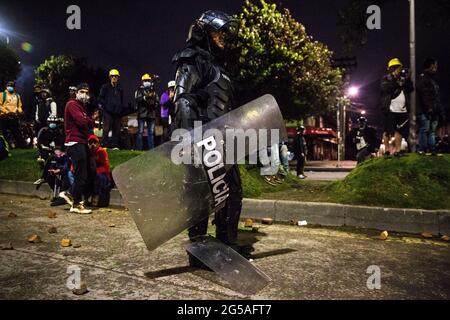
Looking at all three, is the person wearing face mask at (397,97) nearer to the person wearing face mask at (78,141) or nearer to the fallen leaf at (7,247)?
the person wearing face mask at (78,141)

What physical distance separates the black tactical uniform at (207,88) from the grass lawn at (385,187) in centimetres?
263

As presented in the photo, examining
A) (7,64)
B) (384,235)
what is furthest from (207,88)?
(7,64)

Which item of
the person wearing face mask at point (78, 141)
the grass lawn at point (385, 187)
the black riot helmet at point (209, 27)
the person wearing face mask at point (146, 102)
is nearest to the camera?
the black riot helmet at point (209, 27)

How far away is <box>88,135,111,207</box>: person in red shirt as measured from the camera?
20.9 ft

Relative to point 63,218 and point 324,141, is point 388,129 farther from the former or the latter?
point 324,141

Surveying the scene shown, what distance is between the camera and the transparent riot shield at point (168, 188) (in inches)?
105

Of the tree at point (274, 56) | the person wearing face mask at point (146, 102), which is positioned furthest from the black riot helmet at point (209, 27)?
the tree at point (274, 56)

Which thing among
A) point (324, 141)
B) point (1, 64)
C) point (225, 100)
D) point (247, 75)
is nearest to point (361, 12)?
point (247, 75)

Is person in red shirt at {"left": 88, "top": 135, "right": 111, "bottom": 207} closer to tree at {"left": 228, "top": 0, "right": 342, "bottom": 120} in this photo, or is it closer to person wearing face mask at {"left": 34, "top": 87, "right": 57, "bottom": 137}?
person wearing face mask at {"left": 34, "top": 87, "right": 57, "bottom": 137}

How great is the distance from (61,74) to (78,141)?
→ 1558 inches

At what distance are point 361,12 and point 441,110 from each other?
313 inches

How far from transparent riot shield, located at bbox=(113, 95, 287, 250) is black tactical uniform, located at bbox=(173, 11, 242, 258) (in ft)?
0.99

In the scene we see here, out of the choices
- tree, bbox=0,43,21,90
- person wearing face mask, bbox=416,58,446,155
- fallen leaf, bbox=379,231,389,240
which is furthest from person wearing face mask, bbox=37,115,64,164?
tree, bbox=0,43,21,90

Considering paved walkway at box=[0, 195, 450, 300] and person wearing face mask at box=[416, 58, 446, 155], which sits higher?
person wearing face mask at box=[416, 58, 446, 155]
